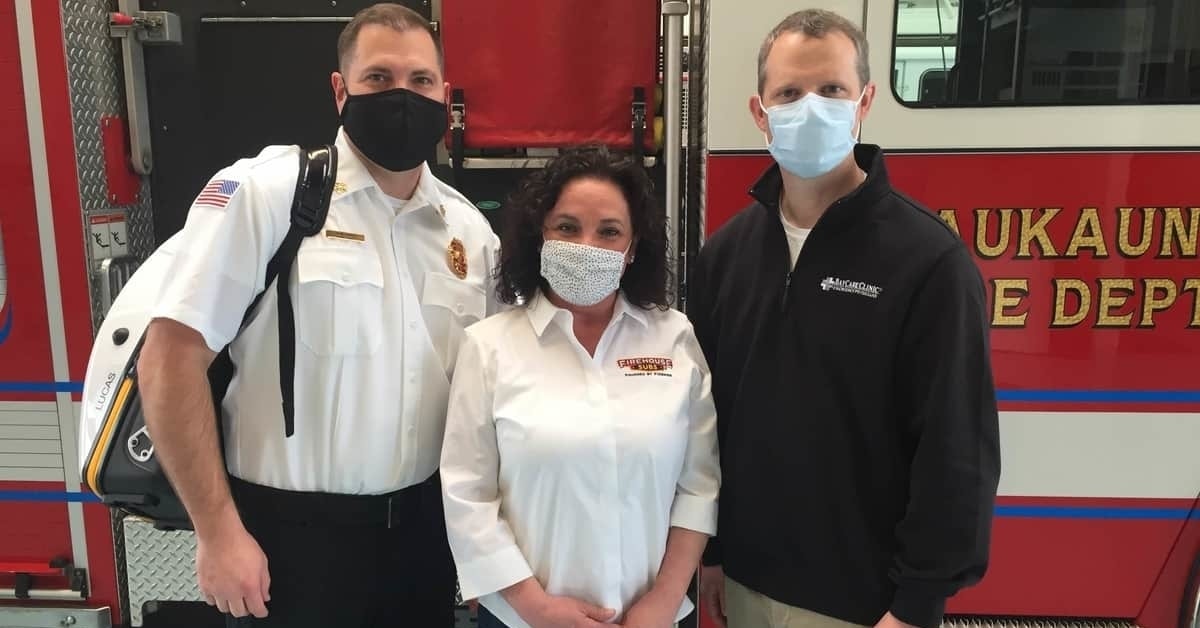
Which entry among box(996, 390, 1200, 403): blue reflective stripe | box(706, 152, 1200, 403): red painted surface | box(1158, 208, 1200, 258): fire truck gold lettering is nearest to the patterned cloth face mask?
box(706, 152, 1200, 403): red painted surface

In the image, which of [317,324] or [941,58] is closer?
[317,324]

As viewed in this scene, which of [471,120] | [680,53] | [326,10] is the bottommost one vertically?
[471,120]

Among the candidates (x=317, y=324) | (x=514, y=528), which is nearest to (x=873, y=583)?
(x=514, y=528)

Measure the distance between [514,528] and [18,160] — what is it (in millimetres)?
2152

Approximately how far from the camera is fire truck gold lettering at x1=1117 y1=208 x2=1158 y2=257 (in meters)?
2.32

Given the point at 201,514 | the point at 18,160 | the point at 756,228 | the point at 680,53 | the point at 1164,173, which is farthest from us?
the point at 18,160

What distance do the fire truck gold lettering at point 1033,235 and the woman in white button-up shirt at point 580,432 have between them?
112 centimetres

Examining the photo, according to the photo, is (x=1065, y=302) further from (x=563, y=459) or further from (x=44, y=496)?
(x=44, y=496)

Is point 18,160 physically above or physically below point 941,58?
below

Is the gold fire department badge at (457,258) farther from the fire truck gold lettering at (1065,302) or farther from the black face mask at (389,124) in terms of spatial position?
Answer: the fire truck gold lettering at (1065,302)

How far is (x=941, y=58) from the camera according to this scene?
2352 millimetres

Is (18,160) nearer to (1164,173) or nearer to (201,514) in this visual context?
(201,514)

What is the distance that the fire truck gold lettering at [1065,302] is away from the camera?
2342mm

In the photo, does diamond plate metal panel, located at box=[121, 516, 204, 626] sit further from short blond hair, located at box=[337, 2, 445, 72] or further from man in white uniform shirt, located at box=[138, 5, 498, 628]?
short blond hair, located at box=[337, 2, 445, 72]
